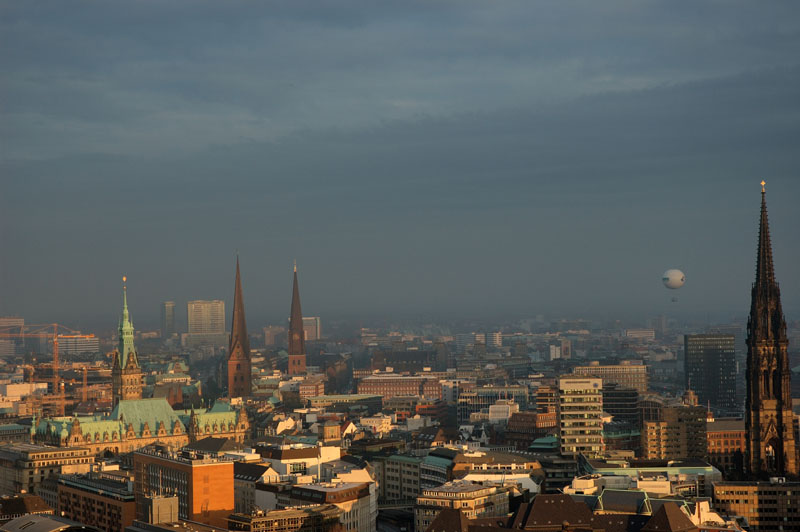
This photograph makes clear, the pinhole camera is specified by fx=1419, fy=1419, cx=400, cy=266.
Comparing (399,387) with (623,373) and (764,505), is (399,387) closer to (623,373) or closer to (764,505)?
(623,373)

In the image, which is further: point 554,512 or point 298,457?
point 298,457

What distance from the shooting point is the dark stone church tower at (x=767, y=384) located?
103 metres

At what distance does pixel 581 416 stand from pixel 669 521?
35095 mm

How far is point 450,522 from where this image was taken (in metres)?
73.8

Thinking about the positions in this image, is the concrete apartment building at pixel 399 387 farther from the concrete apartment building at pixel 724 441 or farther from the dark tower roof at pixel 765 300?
the dark tower roof at pixel 765 300

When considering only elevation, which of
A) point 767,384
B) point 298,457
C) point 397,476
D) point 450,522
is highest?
point 767,384

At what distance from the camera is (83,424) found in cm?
12588

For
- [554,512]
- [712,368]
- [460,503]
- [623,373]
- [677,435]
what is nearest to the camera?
[554,512]

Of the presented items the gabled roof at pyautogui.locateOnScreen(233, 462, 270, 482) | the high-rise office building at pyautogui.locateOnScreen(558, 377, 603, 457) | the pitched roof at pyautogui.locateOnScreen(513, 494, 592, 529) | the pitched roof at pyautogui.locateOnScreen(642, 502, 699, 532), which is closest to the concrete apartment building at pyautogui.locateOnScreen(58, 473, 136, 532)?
the gabled roof at pyautogui.locateOnScreen(233, 462, 270, 482)

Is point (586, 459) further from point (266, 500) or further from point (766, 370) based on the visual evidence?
point (266, 500)

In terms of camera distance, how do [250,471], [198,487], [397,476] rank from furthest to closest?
[397,476]
[250,471]
[198,487]

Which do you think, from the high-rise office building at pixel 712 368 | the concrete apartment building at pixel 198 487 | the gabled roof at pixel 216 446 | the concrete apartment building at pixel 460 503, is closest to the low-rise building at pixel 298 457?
the gabled roof at pixel 216 446

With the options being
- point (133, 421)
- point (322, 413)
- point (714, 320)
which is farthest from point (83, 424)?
point (714, 320)

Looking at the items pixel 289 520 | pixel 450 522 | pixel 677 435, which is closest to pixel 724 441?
pixel 677 435
